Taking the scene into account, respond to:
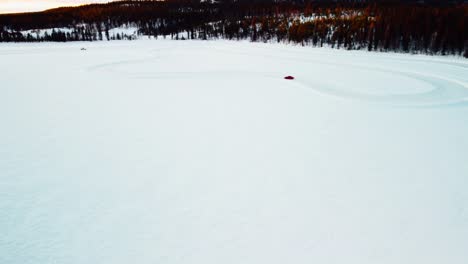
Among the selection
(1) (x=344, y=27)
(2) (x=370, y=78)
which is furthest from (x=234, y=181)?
(1) (x=344, y=27)

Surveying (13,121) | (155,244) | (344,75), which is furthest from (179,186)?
(344,75)

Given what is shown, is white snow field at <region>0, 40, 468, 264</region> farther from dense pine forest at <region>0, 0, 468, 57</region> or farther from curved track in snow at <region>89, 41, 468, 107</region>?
dense pine forest at <region>0, 0, 468, 57</region>

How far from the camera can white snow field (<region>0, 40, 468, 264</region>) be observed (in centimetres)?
566

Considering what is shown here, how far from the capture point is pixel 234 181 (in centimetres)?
801

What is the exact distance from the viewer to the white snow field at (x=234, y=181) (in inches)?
223

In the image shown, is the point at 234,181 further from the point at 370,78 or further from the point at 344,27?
the point at 344,27

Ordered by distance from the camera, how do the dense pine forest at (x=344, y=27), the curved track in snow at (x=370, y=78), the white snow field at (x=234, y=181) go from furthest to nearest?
the dense pine forest at (x=344, y=27)
the curved track in snow at (x=370, y=78)
the white snow field at (x=234, y=181)

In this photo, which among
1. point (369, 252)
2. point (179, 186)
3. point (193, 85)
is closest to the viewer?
point (369, 252)

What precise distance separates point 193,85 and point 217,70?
7.54 meters

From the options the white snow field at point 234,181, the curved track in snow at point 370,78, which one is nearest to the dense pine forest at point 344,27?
the curved track in snow at point 370,78

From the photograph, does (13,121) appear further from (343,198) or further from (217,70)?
(217,70)

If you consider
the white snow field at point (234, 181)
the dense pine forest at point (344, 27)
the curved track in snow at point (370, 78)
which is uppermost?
the dense pine forest at point (344, 27)

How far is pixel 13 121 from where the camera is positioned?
1375cm

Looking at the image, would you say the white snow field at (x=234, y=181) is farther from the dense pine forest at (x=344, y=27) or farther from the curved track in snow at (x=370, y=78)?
the dense pine forest at (x=344, y=27)
